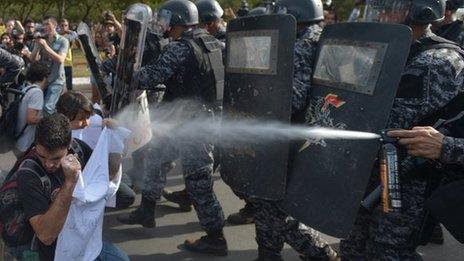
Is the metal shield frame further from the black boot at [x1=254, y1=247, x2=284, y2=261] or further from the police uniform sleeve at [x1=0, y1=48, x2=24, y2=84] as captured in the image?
the police uniform sleeve at [x1=0, y1=48, x2=24, y2=84]

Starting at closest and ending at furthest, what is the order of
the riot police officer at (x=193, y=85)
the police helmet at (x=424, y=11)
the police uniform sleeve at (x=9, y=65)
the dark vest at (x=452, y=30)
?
the police helmet at (x=424, y=11) < the riot police officer at (x=193, y=85) < the dark vest at (x=452, y=30) < the police uniform sleeve at (x=9, y=65)

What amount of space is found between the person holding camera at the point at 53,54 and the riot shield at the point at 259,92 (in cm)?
367

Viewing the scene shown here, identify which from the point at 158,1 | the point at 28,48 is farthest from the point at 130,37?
the point at 158,1

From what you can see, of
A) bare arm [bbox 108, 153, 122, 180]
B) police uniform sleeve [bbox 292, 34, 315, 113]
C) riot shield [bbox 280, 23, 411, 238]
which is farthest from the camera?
police uniform sleeve [bbox 292, 34, 315, 113]

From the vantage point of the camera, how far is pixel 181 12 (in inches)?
184

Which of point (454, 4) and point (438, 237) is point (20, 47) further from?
point (438, 237)

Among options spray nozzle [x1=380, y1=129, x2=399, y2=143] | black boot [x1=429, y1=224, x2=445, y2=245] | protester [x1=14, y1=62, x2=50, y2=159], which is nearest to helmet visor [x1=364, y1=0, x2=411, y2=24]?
spray nozzle [x1=380, y1=129, x2=399, y2=143]

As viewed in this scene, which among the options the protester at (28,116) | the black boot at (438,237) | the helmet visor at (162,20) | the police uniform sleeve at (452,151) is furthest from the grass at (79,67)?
the police uniform sleeve at (452,151)

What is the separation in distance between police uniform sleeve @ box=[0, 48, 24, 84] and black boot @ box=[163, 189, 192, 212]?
6.32 feet

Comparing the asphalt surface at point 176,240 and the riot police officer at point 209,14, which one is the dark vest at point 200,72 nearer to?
the riot police officer at point 209,14

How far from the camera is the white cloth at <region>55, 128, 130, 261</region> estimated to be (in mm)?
2736

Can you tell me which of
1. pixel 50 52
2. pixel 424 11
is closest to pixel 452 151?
pixel 424 11

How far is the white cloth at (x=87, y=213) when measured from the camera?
108 inches

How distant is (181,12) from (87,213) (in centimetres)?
229
